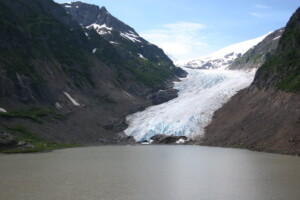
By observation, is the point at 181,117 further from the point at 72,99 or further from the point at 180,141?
the point at 72,99

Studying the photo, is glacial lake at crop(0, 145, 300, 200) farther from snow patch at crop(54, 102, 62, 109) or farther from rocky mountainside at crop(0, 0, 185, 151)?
snow patch at crop(54, 102, 62, 109)

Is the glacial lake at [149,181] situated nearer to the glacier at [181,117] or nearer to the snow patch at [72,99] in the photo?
the glacier at [181,117]

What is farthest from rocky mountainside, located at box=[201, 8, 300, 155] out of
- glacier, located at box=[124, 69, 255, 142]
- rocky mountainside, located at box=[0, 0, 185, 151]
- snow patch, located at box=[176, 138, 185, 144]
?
rocky mountainside, located at box=[0, 0, 185, 151]

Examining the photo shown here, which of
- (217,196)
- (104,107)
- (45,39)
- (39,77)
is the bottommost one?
(217,196)

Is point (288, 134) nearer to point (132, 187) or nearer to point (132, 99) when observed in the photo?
point (132, 187)

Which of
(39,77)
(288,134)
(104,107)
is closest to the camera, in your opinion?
(288,134)

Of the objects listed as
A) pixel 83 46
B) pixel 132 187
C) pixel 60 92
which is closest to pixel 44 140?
pixel 60 92

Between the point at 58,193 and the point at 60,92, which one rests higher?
the point at 60,92
